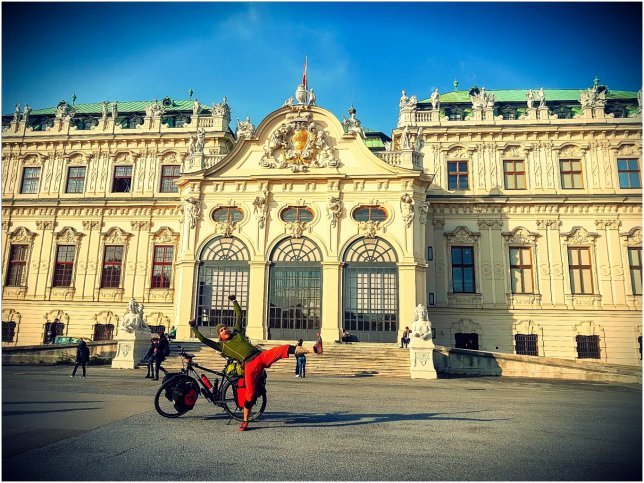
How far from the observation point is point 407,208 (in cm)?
2581

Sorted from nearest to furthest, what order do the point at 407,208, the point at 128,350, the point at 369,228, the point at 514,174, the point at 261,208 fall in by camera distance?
the point at 128,350 → the point at 407,208 → the point at 369,228 → the point at 261,208 → the point at 514,174

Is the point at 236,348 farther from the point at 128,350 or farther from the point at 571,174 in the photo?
the point at 571,174

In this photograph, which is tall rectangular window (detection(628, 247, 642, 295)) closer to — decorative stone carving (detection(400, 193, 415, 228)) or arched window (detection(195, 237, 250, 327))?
decorative stone carving (detection(400, 193, 415, 228))

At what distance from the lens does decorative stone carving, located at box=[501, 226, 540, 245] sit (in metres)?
29.1

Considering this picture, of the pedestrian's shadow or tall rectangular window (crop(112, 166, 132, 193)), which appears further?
tall rectangular window (crop(112, 166, 132, 193))

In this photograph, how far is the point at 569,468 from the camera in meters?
5.75

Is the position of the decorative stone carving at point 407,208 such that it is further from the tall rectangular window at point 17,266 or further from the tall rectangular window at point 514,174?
the tall rectangular window at point 17,266

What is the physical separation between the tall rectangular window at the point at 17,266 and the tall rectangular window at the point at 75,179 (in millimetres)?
5172

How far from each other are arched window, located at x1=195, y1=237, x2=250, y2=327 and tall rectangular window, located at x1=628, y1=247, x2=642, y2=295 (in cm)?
2342

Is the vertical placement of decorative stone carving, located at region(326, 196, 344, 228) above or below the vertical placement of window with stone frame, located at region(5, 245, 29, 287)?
above

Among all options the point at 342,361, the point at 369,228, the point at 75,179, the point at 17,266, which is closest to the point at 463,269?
the point at 369,228

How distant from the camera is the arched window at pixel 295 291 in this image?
25.4 m

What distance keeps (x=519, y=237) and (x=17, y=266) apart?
3450 centimetres

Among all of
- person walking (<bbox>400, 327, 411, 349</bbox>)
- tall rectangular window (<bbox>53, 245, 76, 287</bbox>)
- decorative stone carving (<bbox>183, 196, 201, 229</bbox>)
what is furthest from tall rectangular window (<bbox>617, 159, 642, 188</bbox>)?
tall rectangular window (<bbox>53, 245, 76, 287</bbox>)
